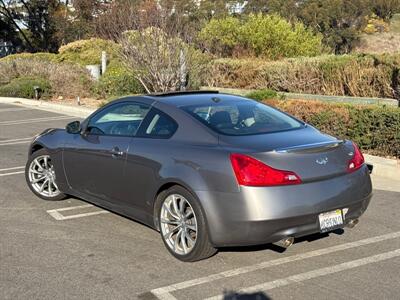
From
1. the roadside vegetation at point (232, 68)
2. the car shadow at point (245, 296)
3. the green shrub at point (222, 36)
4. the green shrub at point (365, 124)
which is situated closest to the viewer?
the car shadow at point (245, 296)

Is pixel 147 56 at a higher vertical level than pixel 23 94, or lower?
higher

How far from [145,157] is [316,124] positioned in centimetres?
552

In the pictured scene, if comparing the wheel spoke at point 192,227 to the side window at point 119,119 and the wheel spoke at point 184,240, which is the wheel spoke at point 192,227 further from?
the side window at point 119,119

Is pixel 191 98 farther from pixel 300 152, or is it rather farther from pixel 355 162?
pixel 355 162

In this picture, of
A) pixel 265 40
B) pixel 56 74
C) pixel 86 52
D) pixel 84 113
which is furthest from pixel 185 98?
pixel 86 52

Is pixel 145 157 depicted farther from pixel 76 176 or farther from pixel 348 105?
pixel 348 105

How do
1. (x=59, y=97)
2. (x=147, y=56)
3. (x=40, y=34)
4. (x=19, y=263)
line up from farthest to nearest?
(x=40, y=34) < (x=59, y=97) < (x=147, y=56) < (x=19, y=263)

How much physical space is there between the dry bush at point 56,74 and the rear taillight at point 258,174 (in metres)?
18.8

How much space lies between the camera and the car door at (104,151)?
554 centimetres

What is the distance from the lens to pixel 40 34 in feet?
171

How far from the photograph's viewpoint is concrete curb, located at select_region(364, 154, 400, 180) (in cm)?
810

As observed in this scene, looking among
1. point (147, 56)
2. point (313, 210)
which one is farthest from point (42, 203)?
point (147, 56)

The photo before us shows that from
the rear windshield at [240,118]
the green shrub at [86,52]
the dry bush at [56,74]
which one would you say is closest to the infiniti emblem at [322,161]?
the rear windshield at [240,118]

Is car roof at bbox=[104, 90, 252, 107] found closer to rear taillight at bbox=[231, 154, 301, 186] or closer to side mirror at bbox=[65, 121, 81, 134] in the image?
side mirror at bbox=[65, 121, 81, 134]
